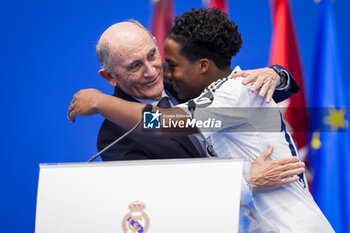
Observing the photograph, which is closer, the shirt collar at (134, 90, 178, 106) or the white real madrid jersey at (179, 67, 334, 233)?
the white real madrid jersey at (179, 67, 334, 233)

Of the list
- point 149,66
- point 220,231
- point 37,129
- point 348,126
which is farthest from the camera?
point 348,126

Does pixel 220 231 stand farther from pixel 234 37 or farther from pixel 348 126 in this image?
pixel 348 126

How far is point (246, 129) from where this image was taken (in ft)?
4.67

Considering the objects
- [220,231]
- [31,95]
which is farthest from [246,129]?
[31,95]

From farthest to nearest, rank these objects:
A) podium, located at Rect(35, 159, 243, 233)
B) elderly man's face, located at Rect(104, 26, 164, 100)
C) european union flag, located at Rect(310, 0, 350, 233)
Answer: european union flag, located at Rect(310, 0, 350, 233), elderly man's face, located at Rect(104, 26, 164, 100), podium, located at Rect(35, 159, 243, 233)

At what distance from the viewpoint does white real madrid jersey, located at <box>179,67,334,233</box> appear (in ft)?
4.31

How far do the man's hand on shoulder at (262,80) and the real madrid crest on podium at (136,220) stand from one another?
62 centimetres

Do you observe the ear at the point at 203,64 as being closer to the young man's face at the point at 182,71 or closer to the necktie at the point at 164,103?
the young man's face at the point at 182,71

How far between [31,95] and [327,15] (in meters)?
1.84

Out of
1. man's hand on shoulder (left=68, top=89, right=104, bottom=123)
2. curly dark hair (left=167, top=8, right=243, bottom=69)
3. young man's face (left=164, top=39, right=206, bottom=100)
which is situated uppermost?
curly dark hair (left=167, top=8, right=243, bottom=69)

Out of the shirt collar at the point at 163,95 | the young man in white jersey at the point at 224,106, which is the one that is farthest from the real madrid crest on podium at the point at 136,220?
the shirt collar at the point at 163,95

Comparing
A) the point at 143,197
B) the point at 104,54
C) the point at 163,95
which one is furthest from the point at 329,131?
the point at 143,197

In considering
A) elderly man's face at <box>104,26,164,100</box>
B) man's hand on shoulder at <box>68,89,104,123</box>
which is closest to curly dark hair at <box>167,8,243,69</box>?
elderly man's face at <box>104,26,164,100</box>

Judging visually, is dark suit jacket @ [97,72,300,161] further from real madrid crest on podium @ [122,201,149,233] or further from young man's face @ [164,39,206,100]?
real madrid crest on podium @ [122,201,149,233]
